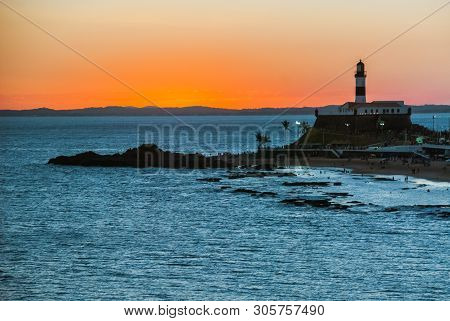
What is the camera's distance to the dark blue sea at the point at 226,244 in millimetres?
33156

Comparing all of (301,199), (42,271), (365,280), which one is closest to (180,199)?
(301,199)

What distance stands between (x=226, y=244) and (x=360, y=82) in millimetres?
84764

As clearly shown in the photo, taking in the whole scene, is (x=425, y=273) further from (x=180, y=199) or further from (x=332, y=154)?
(x=332, y=154)

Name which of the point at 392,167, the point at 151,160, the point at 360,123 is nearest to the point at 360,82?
the point at 360,123

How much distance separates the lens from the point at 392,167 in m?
85.6

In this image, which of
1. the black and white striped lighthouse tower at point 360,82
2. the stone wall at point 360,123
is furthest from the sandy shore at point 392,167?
the black and white striped lighthouse tower at point 360,82

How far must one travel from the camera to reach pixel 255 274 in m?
35.2

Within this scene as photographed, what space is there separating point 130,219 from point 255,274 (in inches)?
786

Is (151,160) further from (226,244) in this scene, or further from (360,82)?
(226,244)

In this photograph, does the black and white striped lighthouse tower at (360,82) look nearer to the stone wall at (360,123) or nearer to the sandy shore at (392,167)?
the stone wall at (360,123)

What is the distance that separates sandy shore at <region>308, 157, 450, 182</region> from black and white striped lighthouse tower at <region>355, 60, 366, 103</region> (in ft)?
88.5

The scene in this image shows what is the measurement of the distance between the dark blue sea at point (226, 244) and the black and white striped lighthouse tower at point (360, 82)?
5109 cm

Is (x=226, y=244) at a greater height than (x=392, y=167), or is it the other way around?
(x=392, y=167)
